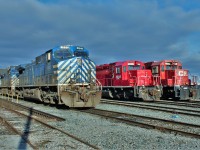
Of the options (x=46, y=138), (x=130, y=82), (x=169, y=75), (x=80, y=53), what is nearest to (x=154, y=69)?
(x=169, y=75)

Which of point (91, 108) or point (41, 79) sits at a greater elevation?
point (41, 79)

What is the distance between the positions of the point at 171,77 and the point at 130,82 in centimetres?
337

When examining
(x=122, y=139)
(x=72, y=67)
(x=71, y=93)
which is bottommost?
(x=122, y=139)

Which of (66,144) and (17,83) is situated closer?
(66,144)

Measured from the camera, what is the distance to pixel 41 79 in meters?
19.6

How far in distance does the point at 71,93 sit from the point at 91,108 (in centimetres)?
220

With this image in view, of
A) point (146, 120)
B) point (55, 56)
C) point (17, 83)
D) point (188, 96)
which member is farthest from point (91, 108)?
point (17, 83)

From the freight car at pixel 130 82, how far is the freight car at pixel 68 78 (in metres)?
7.59

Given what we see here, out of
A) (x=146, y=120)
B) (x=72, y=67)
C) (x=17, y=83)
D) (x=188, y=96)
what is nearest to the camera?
(x=146, y=120)

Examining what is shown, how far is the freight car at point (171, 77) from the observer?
24.5 metres

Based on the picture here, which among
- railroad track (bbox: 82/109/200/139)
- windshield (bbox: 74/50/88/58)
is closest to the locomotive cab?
windshield (bbox: 74/50/88/58)

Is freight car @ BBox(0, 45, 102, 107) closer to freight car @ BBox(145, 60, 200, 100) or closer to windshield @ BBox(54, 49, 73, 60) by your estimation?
windshield @ BBox(54, 49, 73, 60)

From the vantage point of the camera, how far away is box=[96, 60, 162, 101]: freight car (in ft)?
79.1

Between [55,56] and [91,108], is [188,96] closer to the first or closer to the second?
[91,108]
